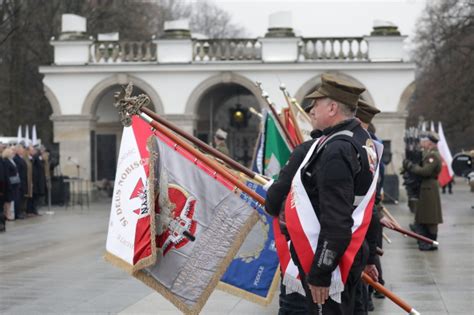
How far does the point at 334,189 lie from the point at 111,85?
27908 mm

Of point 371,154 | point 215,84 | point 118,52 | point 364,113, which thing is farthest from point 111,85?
point 371,154

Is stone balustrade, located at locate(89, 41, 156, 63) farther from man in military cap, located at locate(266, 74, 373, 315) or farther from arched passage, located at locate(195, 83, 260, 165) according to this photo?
man in military cap, located at locate(266, 74, 373, 315)

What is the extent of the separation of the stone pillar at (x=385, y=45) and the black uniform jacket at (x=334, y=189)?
26.9 meters

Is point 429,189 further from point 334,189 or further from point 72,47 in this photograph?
point 72,47

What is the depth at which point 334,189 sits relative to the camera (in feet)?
19.6

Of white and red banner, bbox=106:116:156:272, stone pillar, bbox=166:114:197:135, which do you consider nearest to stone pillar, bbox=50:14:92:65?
stone pillar, bbox=166:114:197:135

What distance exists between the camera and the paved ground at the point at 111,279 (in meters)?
11.0

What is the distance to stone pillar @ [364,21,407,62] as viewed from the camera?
3284 centimetres

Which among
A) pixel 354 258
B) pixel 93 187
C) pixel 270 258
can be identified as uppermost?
pixel 354 258

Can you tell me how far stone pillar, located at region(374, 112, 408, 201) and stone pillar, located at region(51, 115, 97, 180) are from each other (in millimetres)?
9224

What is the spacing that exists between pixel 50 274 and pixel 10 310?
10.6 feet

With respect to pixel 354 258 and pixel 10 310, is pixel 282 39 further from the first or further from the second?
pixel 354 258

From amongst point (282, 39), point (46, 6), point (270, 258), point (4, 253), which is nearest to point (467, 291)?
point (270, 258)

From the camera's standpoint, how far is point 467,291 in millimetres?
11891
